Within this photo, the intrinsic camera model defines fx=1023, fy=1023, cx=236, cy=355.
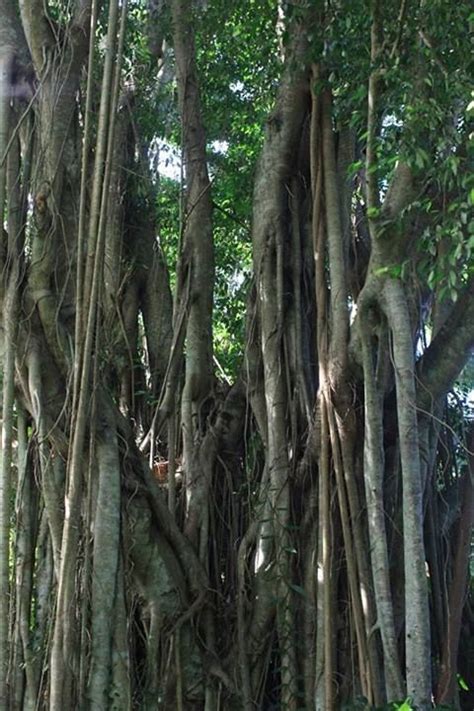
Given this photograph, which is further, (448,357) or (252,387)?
(252,387)

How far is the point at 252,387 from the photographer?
16.5 feet

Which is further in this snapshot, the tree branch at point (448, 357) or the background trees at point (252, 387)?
the tree branch at point (448, 357)

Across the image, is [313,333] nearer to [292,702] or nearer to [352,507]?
[352,507]

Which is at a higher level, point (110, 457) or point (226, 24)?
point (226, 24)

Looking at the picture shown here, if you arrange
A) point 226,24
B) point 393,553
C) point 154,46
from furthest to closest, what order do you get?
point 154,46
point 226,24
point 393,553

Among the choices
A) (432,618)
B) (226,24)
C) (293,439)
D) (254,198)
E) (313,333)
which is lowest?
(432,618)

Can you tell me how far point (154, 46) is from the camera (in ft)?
20.7

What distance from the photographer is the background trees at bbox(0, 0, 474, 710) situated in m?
3.92

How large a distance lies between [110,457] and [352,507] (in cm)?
104

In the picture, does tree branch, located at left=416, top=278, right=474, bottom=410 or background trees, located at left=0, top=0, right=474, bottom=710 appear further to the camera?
tree branch, located at left=416, top=278, right=474, bottom=410

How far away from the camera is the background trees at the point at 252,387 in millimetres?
3921

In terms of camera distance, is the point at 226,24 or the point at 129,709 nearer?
the point at 129,709

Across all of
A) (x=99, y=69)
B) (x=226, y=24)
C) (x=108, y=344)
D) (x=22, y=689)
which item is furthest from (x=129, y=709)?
(x=226, y=24)

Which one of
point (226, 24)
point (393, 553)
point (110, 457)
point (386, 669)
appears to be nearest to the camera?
point (386, 669)
